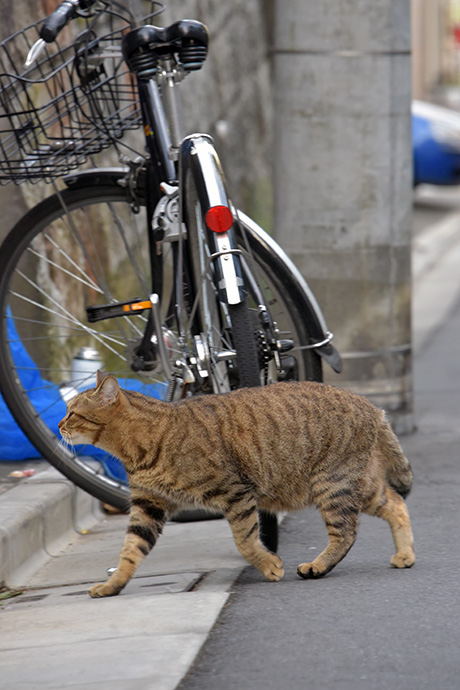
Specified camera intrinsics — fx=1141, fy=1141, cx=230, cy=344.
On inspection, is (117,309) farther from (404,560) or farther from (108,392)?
(404,560)

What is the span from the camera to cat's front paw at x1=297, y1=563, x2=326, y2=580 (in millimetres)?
3318

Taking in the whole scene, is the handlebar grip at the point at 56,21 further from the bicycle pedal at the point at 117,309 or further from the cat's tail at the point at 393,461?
the cat's tail at the point at 393,461

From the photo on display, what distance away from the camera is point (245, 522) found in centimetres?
318

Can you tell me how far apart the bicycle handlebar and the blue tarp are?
3.91 feet

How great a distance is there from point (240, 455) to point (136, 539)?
0.39 metres

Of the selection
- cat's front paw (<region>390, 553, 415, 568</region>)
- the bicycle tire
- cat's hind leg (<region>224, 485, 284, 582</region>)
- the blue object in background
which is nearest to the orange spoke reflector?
the bicycle tire

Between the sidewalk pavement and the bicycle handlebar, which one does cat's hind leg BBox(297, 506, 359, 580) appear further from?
the bicycle handlebar

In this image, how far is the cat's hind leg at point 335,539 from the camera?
3271 millimetres

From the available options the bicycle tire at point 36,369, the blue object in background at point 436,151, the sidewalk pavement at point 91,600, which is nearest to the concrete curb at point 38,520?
the sidewalk pavement at point 91,600

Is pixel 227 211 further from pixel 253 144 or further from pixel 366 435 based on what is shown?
pixel 253 144

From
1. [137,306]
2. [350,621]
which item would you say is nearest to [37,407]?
[137,306]

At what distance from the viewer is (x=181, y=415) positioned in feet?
10.8

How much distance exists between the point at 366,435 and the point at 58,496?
4.09 feet

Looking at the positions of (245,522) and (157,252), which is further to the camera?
(157,252)
